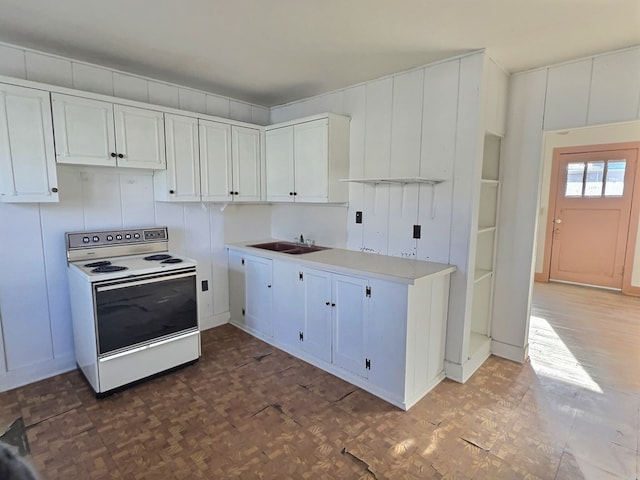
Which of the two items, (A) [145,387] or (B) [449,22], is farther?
(A) [145,387]

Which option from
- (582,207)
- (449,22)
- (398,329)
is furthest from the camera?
(582,207)

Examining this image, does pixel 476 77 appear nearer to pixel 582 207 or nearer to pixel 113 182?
pixel 113 182

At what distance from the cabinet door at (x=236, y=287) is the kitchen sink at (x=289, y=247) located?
0.24 meters

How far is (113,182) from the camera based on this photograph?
2.96m

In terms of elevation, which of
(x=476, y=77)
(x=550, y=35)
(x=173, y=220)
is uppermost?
(x=550, y=35)

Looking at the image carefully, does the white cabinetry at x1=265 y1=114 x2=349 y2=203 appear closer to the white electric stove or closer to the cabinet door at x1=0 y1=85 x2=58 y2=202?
the white electric stove

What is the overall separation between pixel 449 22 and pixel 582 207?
15.9 ft

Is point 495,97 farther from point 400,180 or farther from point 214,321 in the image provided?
point 214,321

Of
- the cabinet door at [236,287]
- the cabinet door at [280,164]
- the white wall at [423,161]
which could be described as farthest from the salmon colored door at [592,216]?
the cabinet door at [236,287]

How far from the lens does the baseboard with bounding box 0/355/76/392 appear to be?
255cm

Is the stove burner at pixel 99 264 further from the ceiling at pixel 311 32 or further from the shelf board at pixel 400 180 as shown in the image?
the shelf board at pixel 400 180

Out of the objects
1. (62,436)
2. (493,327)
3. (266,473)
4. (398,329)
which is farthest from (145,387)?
(493,327)

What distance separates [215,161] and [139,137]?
700 millimetres

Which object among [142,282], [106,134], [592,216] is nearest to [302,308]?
[142,282]
